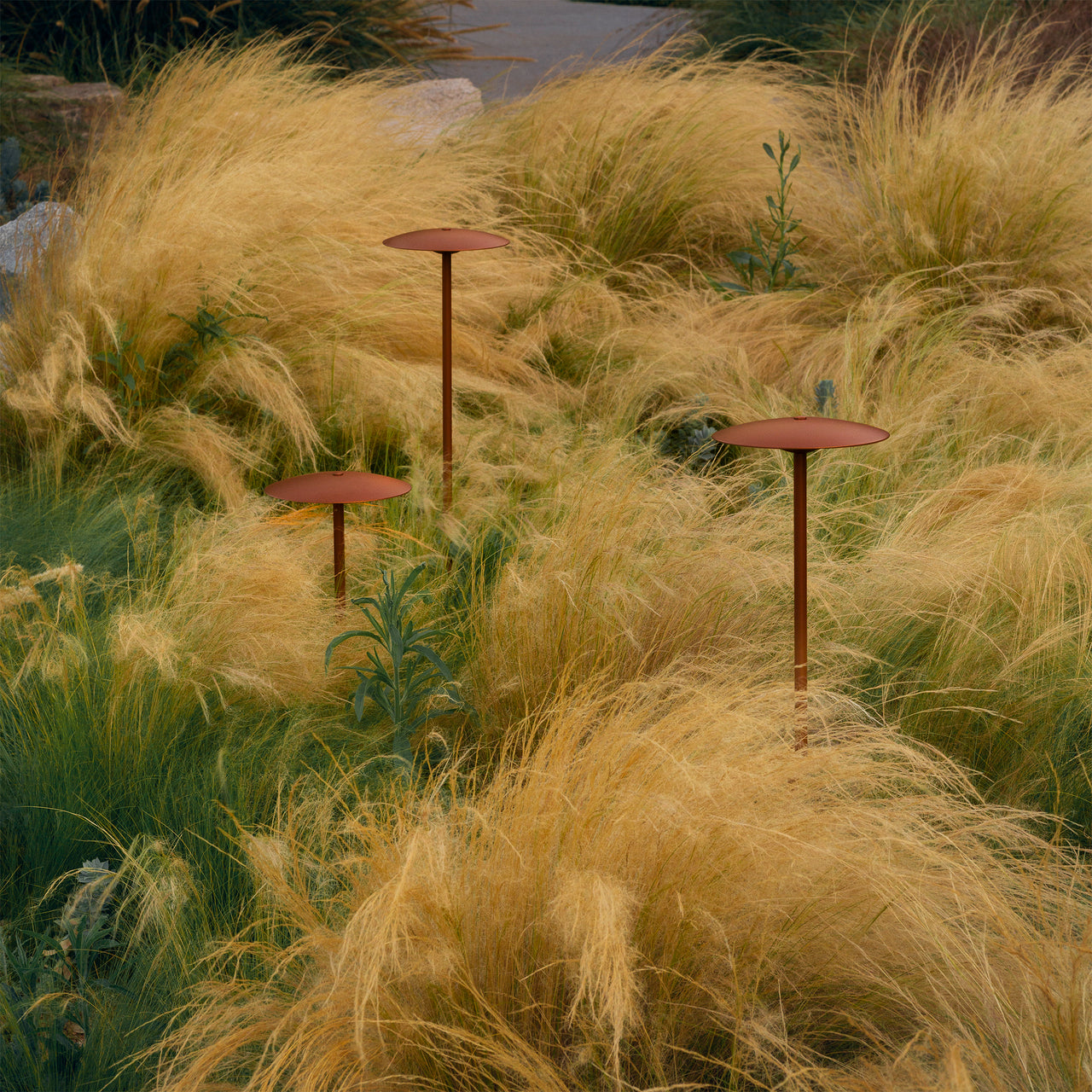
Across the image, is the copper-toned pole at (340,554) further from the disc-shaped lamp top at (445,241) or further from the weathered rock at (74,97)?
the weathered rock at (74,97)

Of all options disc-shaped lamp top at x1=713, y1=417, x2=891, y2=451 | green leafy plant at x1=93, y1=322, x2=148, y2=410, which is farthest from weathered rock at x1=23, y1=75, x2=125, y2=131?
disc-shaped lamp top at x1=713, y1=417, x2=891, y2=451

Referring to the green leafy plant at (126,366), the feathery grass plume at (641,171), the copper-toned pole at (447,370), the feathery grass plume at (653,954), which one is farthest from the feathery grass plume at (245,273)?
the feathery grass plume at (653,954)

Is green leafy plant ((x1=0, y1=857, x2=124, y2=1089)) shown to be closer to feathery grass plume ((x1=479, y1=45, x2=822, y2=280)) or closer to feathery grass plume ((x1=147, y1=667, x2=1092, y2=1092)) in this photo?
feathery grass plume ((x1=147, y1=667, x2=1092, y2=1092))

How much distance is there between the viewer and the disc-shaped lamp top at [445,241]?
2875 mm

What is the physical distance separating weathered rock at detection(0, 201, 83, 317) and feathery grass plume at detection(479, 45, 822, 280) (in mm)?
1457

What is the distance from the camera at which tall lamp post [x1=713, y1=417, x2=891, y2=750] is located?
183cm

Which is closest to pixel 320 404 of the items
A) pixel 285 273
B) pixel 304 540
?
pixel 285 273

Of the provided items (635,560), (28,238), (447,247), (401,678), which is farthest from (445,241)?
(28,238)

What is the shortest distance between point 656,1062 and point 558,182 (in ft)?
12.2

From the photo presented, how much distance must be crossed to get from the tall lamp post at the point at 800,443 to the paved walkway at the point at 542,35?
6.71 meters

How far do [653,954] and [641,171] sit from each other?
3613mm

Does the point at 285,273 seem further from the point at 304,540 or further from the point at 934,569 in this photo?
the point at 934,569

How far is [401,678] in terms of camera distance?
223 centimetres

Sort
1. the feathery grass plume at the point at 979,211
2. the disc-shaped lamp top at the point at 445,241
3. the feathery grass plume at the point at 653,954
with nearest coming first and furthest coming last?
the feathery grass plume at the point at 653,954
the disc-shaped lamp top at the point at 445,241
the feathery grass plume at the point at 979,211
